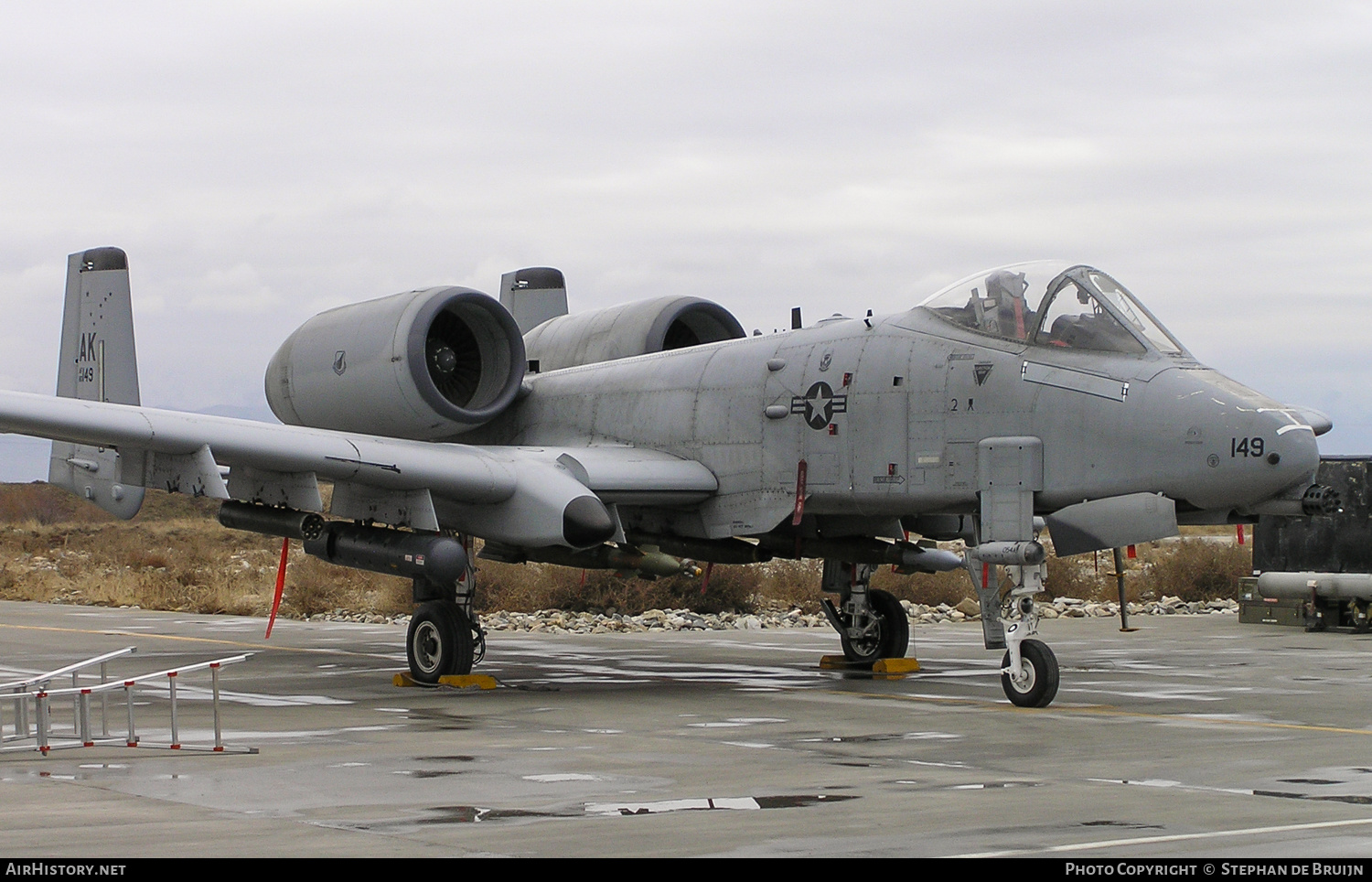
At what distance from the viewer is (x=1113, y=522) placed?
12961 millimetres

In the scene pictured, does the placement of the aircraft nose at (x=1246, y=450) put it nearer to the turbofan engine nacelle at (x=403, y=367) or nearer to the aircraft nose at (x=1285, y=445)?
the aircraft nose at (x=1285, y=445)

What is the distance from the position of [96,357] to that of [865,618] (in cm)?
918

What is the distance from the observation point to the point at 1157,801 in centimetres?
803

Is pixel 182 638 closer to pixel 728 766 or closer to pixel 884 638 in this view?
pixel 884 638

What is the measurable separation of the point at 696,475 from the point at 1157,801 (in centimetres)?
817

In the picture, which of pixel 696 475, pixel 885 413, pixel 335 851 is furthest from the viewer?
pixel 696 475

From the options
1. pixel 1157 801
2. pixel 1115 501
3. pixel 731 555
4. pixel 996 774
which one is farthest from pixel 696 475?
pixel 1157 801

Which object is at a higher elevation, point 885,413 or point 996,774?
point 885,413

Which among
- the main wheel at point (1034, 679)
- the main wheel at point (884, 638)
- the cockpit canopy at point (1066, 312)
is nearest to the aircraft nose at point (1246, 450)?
the cockpit canopy at point (1066, 312)

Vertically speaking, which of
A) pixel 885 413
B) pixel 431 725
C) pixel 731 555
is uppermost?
Result: pixel 885 413

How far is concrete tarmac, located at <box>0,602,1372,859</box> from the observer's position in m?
6.99

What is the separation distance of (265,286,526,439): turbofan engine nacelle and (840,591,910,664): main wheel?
14.9ft

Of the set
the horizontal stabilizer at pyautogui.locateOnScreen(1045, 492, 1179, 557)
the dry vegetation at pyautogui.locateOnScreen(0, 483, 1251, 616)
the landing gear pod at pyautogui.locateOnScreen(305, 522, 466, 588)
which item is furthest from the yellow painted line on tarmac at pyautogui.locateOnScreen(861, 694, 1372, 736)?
the dry vegetation at pyautogui.locateOnScreen(0, 483, 1251, 616)

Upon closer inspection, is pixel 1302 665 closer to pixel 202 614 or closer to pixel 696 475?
pixel 696 475
